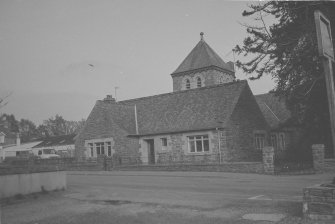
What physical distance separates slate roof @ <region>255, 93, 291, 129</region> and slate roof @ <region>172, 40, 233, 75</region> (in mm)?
10979

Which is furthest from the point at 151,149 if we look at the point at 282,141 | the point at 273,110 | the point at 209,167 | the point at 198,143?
the point at 273,110

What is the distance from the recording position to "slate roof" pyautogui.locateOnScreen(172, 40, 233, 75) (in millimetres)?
51344

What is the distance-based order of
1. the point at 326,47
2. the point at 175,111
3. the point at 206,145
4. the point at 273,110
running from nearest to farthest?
1. the point at 326,47
2. the point at 206,145
3. the point at 175,111
4. the point at 273,110

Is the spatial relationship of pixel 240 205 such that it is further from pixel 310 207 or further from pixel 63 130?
pixel 63 130

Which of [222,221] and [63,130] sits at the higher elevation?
[63,130]

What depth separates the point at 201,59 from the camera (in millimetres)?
52438

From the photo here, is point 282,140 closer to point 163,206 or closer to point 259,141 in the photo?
point 259,141

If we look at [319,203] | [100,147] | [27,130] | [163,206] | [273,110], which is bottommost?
[163,206]

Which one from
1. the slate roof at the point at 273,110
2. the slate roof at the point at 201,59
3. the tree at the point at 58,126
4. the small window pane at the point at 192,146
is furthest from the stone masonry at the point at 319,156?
the tree at the point at 58,126

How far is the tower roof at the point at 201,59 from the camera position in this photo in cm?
5138

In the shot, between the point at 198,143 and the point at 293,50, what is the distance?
1189 centimetres

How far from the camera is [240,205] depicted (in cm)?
1049

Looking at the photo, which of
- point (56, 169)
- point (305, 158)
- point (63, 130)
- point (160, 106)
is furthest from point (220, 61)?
point (63, 130)

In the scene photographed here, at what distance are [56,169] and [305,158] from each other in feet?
63.0
